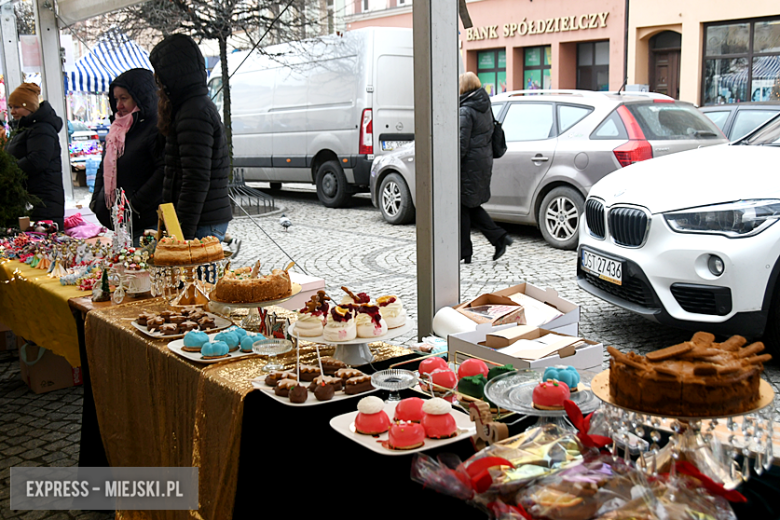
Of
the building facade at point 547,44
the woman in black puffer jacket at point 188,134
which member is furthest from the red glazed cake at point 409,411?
the building facade at point 547,44

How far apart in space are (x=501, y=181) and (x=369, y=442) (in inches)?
261

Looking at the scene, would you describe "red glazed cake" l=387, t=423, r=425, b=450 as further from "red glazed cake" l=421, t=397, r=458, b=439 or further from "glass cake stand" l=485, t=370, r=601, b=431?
"glass cake stand" l=485, t=370, r=601, b=431

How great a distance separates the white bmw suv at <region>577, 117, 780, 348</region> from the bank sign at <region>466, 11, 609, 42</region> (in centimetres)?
1373

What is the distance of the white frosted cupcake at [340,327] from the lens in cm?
205

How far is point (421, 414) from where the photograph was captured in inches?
63.3

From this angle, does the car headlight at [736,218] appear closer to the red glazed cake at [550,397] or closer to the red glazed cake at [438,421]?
the red glazed cake at [550,397]

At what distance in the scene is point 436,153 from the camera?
3.05m

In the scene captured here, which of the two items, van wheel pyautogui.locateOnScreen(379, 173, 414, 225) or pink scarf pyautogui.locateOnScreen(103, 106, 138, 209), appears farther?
van wheel pyautogui.locateOnScreen(379, 173, 414, 225)

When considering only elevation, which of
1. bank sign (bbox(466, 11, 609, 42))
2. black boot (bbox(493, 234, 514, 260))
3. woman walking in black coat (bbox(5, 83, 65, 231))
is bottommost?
black boot (bbox(493, 234, 514, 260))

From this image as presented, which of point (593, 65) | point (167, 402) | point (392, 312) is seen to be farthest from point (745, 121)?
point (593, 65)

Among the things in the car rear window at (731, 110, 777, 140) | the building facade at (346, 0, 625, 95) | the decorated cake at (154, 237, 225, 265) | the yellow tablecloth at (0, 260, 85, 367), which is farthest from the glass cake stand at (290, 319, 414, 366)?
the building facade at (346, 0, 625, 95)

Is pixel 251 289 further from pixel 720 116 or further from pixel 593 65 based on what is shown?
pixel 593 65

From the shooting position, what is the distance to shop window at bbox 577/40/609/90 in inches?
694

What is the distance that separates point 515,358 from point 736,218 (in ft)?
7.77
